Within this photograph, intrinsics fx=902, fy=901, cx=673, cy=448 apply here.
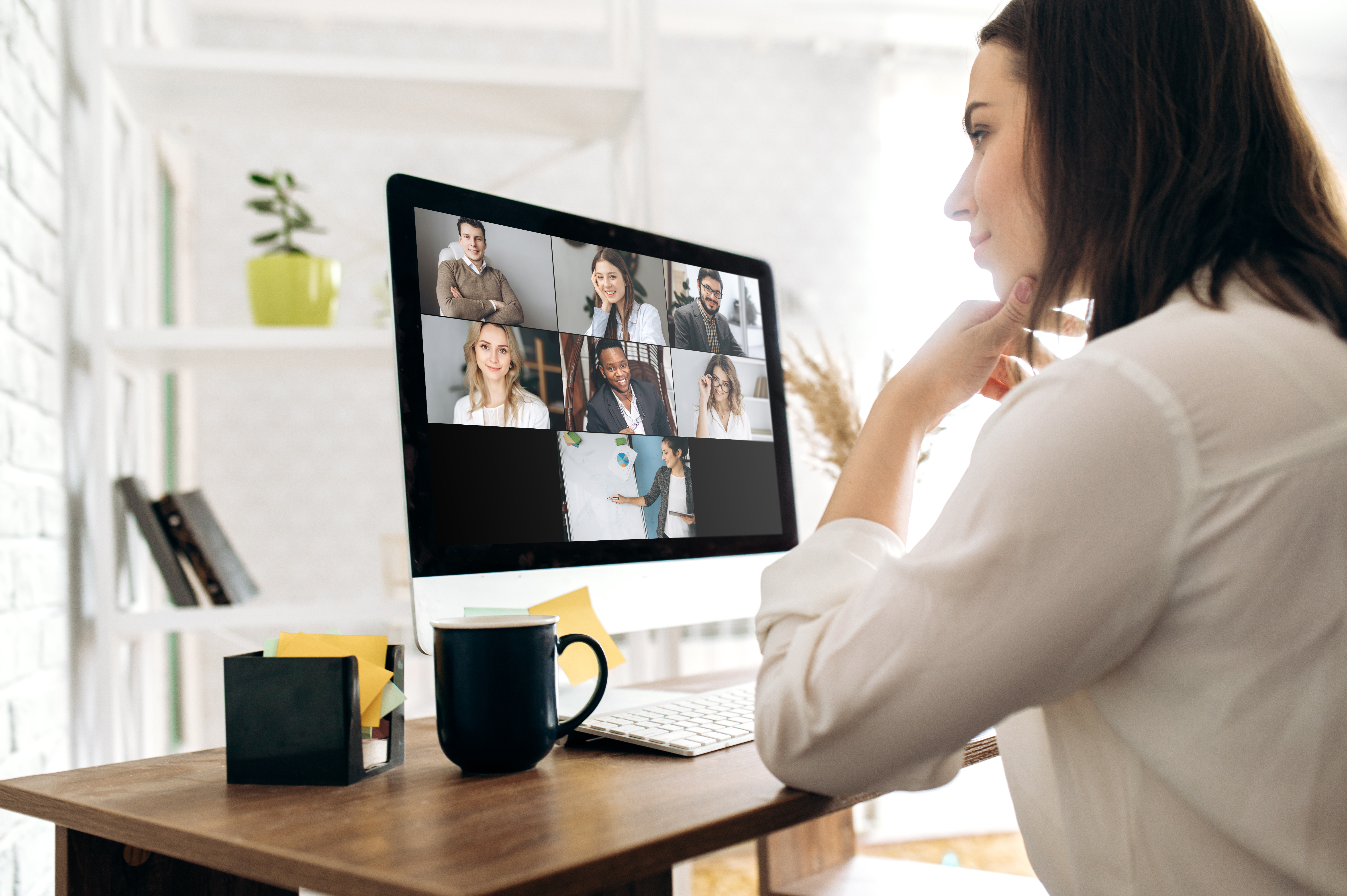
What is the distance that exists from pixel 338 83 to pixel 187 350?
538 millimetres

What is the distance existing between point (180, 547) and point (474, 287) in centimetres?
94

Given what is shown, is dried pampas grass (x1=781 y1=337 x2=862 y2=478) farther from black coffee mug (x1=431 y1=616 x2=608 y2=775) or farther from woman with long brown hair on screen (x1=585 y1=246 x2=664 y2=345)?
black coffee mug (x1=431 y1=616 x2=608 y2=775)

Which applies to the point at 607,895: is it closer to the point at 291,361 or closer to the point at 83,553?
the point at 83,553

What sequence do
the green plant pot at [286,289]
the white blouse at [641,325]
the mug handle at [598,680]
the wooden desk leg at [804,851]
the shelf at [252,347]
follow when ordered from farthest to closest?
Answer: 1. the green plant pot at [286,289]
2. the shelf at [252,347]
3. the wooden desk leg at [804,851]
4. the white blouse at [641,325]
5. the mug handle at [598,680]

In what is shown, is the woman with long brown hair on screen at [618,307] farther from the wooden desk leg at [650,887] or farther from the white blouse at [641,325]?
the wooden desk leg at [650,887]

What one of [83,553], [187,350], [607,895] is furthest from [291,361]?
[607,895]

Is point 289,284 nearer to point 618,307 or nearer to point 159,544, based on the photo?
point 159,544

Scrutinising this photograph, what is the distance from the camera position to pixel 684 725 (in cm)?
80

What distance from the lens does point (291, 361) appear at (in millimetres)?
1659

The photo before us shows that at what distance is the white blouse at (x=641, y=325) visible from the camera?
0.95 metres

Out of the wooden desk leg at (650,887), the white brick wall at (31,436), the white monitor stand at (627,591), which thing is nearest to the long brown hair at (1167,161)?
the white monitor stand at (627,591)

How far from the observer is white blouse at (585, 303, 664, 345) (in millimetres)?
946

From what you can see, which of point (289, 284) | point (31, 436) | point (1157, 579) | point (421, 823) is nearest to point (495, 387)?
point (421, 823)

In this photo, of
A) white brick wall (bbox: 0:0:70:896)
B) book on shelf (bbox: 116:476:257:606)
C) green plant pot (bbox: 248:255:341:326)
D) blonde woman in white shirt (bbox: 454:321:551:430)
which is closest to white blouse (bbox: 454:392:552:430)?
blonde woman in white shirt (bbox: 454:321:551:430)
